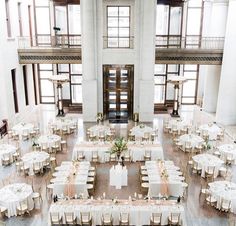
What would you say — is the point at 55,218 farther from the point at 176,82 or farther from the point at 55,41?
the point at 55,41

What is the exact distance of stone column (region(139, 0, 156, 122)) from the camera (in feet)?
63.4

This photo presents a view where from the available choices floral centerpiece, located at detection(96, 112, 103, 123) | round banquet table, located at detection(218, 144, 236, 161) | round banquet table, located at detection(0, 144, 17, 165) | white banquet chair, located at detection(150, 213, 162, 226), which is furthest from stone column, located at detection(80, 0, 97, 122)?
white banquet chair, located at detection(150, 213, 162, 226)

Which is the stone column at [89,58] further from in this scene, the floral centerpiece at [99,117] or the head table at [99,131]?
the head table at [99,131]

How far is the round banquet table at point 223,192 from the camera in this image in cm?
1056

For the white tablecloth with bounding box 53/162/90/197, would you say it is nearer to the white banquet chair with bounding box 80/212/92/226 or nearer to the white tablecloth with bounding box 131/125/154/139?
the white banquet chair with bounding box 80/212/92/226

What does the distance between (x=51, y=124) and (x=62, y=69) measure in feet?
25.3

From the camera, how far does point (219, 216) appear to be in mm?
10422

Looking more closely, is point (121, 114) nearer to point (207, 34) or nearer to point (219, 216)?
point (207, 34)

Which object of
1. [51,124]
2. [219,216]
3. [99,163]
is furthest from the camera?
[51,124]

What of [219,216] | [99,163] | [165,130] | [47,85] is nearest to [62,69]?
[47,85]

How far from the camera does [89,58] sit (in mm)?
19922

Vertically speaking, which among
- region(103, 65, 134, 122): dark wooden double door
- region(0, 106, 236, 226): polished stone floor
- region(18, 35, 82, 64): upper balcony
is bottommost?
region(0, 106, 236, 226): polished stone floor

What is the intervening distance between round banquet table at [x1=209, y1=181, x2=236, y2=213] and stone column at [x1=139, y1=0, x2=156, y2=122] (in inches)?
385

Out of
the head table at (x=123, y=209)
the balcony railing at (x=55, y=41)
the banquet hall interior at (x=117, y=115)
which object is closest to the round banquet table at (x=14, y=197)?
the banquet hall interior at (x=117, y=115)
